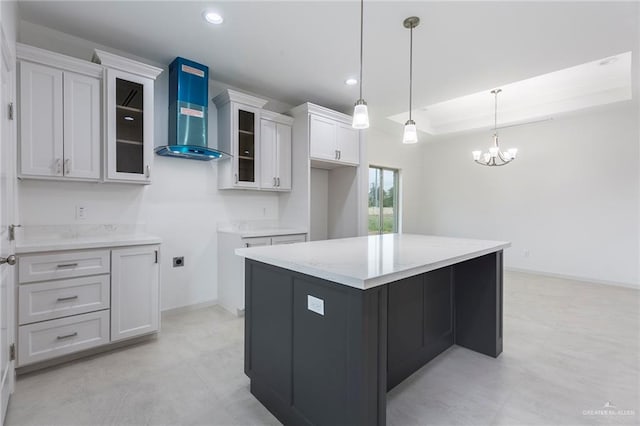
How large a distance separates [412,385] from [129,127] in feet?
10.2

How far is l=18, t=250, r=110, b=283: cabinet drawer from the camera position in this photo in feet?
6.85

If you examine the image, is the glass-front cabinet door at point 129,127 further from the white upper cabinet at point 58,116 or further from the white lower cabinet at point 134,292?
the white lower cabinet at point 134,292

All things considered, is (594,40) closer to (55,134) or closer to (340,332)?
(340,332)

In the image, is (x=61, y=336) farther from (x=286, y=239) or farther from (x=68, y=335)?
(x=286, y=239)

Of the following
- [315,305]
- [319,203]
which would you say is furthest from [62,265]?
[319,203]

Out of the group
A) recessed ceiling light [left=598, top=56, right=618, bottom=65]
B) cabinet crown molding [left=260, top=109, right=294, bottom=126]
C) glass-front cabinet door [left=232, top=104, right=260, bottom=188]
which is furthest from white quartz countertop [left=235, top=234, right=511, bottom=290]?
recessed ceiling light [left=598, top=56, right=618, bottom=65]

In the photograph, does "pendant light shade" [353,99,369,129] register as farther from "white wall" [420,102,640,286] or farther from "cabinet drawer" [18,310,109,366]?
"white wall" [420,102,640,286]

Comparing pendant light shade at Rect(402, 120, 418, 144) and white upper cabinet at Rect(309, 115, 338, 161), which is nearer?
pendant light shade at Rect(402, 120, 418, 144)

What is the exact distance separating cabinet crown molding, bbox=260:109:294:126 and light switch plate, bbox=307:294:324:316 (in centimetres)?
284

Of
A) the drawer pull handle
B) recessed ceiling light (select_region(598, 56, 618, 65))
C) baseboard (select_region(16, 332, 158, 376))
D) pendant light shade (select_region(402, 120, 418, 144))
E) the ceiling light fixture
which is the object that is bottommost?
baseboard (select_region(16, 332, 158, 376))

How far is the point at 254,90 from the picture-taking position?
3.89 metres

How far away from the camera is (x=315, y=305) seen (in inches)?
59.0

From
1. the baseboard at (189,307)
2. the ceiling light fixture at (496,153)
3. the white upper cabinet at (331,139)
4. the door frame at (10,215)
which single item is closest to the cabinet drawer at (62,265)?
the door frame at (10,215)

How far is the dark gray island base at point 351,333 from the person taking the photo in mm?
1337
